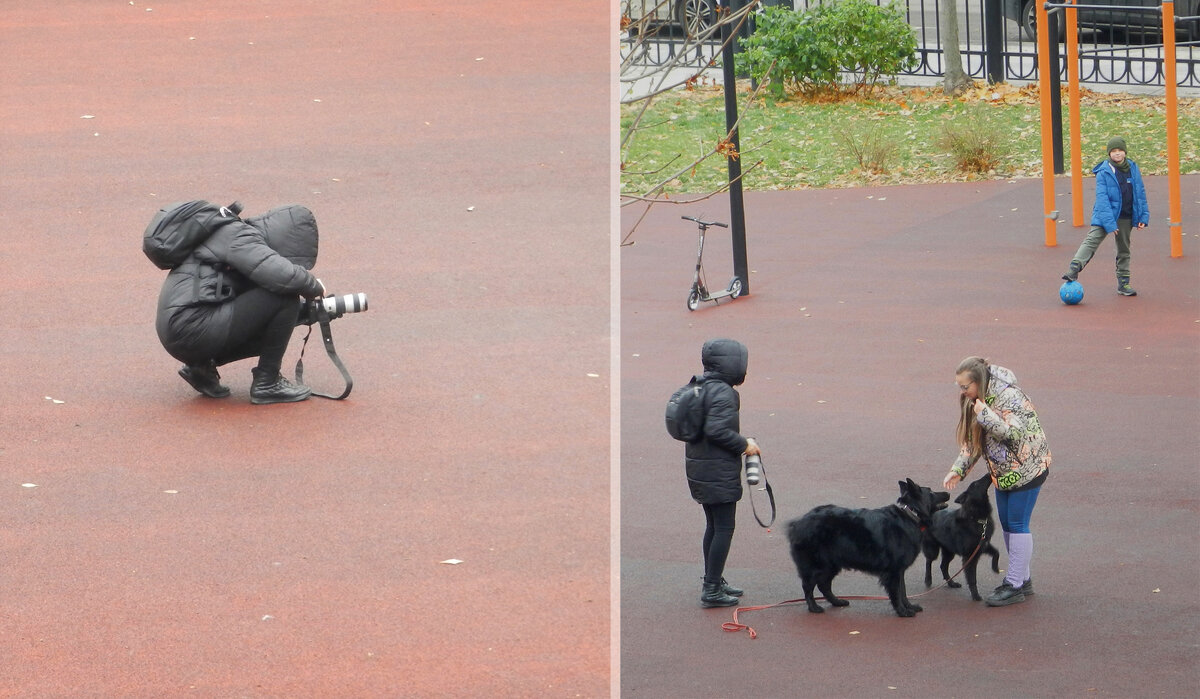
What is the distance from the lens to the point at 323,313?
883cm

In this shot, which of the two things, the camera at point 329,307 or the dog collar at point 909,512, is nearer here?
the dog collar at point 909,512

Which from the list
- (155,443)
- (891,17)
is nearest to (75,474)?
(155,443)

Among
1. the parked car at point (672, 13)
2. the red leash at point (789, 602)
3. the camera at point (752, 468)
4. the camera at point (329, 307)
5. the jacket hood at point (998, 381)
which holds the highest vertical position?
the parked car at point (672, 13)

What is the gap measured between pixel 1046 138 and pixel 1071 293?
273 centimetres

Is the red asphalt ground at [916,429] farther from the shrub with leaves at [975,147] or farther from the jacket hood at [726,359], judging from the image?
the jacket hood at [726,359]

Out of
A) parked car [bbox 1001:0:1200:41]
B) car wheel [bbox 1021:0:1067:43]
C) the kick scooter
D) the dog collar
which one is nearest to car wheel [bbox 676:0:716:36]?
the kick scooter

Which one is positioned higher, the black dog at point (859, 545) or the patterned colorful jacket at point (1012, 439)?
the patterned colorful jacket at point (1012, 439)

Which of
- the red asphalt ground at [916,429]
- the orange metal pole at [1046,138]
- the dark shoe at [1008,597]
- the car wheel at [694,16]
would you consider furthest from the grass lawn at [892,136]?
the dark shoe at [1008,597]

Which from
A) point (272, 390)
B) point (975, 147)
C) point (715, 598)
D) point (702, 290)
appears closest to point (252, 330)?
point (272, 390)

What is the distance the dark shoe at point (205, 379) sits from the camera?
8883 mm

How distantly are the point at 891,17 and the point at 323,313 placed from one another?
46.1 feet

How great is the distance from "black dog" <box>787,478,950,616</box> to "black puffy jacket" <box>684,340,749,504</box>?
0.40 meters

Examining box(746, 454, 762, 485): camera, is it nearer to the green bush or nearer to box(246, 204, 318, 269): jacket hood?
box(246, 204, 318, 269): jacket hood

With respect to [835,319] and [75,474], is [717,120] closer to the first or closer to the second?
[835,319]
